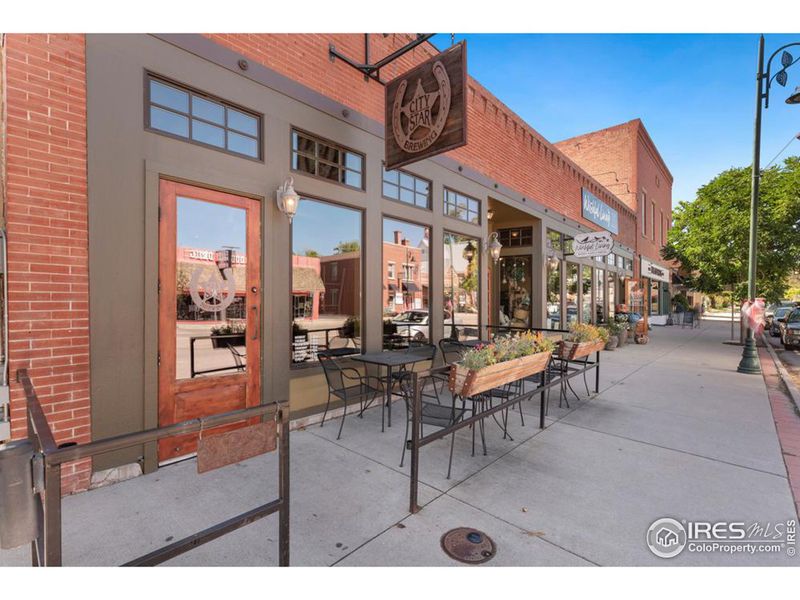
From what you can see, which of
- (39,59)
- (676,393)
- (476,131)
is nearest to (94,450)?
(39,59)

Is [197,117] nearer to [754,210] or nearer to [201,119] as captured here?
[201,119]

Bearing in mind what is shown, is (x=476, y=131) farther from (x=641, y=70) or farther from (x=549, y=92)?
(x=641, y=70)

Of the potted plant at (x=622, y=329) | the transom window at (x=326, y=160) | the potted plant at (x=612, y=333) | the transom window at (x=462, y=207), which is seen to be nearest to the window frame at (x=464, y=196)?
the transom window at (x=462, y=207)

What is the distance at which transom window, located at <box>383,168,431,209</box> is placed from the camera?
20.0 ft

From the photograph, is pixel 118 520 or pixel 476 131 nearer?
pixel 118 520

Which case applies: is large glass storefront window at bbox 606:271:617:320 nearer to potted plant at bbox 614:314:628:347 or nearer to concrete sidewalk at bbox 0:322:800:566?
potted plant at bbox 614:314:628:347

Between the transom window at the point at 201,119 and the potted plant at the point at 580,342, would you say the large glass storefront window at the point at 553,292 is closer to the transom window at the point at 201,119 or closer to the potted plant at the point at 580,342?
the potted plant at the point at 580,342

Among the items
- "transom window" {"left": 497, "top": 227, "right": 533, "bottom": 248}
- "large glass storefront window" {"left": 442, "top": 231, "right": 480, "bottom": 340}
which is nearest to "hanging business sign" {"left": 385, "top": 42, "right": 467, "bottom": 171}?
"large glass storefront window" {"left": 442, "top": 231, "right": 480, "bottom": 340}

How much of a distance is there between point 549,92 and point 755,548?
8070mm

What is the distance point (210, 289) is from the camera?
13.3 feet

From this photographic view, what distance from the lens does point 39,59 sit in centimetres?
306

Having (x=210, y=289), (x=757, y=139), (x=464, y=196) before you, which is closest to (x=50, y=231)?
(x=210, y=289)

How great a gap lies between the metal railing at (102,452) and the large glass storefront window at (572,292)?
1200 centimetres

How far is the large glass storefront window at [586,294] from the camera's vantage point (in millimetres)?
13305
